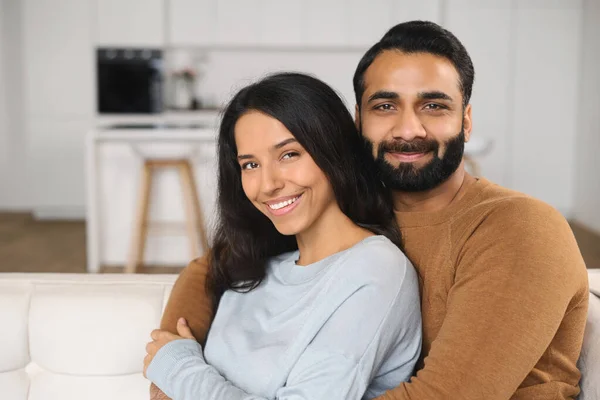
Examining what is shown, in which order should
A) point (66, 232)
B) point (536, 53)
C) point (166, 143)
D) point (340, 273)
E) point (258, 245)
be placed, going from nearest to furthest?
1. point (340, 273)
2. point (258, 245)
3. point (166, 143)
4. point (66, 232)
5. point (536, 53)

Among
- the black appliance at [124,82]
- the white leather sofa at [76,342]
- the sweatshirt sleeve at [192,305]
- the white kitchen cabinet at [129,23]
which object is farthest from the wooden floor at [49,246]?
the sweatshirt sleeve at [192,305]

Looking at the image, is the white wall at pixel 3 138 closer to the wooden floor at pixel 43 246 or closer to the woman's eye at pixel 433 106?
the wooden floor at pixel 43 246

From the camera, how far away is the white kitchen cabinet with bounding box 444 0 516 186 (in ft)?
23.5

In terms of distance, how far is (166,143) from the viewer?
4.96m

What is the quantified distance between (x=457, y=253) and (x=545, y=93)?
6342 mm

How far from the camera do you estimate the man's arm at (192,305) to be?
1.61 meters

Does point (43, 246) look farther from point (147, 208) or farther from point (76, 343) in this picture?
point (76, 343)

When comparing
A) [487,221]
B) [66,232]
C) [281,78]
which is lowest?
[66,232]

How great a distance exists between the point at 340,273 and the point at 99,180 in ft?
13.1

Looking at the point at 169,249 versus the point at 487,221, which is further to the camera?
the point at 169,249

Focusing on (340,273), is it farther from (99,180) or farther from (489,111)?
(489,111)

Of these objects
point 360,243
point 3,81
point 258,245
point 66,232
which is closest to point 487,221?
point 360,243

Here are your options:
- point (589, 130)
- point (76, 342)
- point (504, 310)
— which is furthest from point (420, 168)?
point (589, 130)

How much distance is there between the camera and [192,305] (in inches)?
64.4
